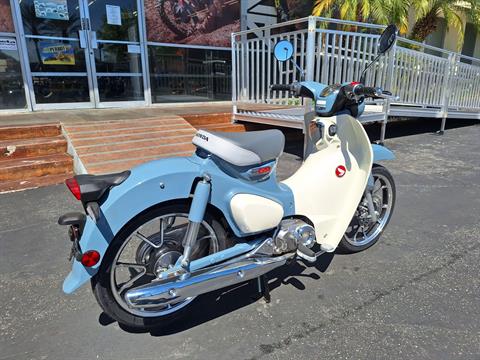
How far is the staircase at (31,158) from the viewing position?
4.32 meters

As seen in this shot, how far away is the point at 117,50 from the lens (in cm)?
762

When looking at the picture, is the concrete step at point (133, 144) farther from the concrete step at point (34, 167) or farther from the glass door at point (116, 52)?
the glass door at point (116, 52)

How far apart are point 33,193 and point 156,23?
549 centimetres

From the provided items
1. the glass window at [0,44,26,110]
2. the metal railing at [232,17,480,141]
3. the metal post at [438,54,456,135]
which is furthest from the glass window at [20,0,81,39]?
the metal post at [438,54,456,135]

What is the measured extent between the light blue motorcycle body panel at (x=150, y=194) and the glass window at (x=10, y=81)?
633 cm

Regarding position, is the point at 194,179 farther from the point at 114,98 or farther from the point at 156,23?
the point at 156,23

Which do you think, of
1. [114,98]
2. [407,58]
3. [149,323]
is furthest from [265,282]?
[114,98]

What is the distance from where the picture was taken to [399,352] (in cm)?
182

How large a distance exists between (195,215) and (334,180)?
3.81ft

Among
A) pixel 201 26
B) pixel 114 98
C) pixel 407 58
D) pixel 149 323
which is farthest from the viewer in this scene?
pixel 201 26

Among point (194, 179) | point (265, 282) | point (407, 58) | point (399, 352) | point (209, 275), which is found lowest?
point (399, 352)

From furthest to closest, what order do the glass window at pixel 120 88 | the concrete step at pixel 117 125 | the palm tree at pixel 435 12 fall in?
1. the palm tree at pixel 435 12
2. the glass window at pixel 120 88
3. the concrete step at pixel 117 125

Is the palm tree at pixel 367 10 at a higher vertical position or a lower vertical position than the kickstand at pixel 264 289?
higher

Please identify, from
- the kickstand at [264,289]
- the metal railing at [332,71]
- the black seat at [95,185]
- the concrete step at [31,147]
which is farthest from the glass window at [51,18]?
the kickstand at [264,289]
